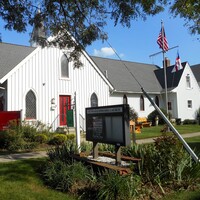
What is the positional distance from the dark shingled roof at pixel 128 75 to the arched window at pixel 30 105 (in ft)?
31.3

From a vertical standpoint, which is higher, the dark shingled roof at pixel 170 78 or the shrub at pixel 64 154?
the dark shingled roof at pixel 170 78

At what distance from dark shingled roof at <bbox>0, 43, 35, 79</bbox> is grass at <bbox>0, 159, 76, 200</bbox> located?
12.2 metres

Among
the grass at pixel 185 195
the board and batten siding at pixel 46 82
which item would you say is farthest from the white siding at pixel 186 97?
the grass at pixel 185 195

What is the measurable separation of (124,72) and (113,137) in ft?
83.5

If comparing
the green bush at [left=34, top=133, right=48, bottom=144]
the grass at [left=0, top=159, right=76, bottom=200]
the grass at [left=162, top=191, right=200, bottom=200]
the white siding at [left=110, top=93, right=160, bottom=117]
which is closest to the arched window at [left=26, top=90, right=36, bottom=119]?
the green bush at [left=34, top=133, right=48, bottom=144]

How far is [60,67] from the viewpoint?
2255 centimetres

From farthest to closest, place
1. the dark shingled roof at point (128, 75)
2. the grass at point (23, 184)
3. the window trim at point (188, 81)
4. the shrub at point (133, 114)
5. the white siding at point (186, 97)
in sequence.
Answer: the window trim at point (188, 81), the white siding at point (186, 97), the dark shingled roof at point (128, 75), the shrub at point (133, 114), the grass at point (23, 184)

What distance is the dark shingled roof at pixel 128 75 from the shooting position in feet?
97.7

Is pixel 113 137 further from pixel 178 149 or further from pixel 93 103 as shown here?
pixel 93 103

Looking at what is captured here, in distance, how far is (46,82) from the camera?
71.3ft

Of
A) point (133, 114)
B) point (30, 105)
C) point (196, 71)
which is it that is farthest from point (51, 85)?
point (196, 71)

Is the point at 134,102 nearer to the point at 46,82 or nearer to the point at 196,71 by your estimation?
the point at 46,82

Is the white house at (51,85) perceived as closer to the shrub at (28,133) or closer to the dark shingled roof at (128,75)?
the dark shingled roof at (128,75)

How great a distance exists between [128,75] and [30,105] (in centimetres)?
1407
